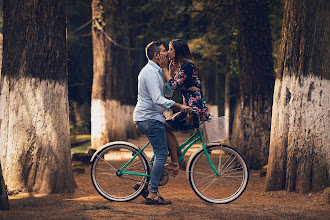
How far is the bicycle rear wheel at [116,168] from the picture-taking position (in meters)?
6.76

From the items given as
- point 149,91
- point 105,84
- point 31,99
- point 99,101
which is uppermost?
point 105,84

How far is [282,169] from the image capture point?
310 inches

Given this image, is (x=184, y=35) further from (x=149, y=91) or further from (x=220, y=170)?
(x=149, y=91)

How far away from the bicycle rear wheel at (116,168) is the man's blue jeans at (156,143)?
0.57ft

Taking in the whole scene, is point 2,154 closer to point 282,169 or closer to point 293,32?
point 282,169

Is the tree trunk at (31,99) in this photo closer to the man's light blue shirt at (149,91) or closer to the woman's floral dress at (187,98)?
the man's light blue shirt at (149,91)

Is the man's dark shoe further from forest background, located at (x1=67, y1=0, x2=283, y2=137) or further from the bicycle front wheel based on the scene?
forest background, located at (x1=67, y1=0, x2=283, y2=137)

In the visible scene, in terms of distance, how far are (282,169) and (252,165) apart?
3.73m

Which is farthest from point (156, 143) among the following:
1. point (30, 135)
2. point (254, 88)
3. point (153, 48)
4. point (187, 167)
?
point (254, 88)

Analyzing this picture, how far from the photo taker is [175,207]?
6598 mm

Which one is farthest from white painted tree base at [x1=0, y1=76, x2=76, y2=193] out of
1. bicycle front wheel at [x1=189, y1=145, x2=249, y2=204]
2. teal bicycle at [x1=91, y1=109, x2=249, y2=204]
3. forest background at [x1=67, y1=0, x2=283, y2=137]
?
forest background at [x1=67, y1=0, x2=283, y2=137]

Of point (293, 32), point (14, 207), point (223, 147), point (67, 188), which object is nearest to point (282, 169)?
point (223, 147)

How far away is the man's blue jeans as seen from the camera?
21.3 feet

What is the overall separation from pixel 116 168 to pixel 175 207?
987 millimetres
